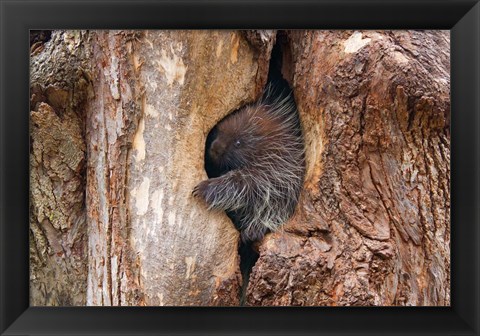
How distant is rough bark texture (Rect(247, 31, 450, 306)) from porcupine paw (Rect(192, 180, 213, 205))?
21 centimetres

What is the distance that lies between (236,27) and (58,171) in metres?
0.63

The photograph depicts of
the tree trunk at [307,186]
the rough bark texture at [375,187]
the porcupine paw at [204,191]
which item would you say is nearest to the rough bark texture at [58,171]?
the tree trunk at [307,186]

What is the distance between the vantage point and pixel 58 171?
3.87 ft

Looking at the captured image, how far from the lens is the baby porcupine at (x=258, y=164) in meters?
1.23

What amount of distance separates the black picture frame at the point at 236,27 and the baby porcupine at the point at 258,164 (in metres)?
0.29

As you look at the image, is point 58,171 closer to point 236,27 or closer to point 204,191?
point 204,191

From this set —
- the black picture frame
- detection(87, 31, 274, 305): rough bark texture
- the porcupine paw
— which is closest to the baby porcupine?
the porcupine paw

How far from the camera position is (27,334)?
3.28 feet

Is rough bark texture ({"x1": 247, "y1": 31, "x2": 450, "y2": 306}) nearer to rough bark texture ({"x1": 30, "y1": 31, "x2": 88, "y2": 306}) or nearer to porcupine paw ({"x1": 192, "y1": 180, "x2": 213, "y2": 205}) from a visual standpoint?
porcupine paw ({"x1": 192, "y1": 180, "x2": 213, "y2": 205})

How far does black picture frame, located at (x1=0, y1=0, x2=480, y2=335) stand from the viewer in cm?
99

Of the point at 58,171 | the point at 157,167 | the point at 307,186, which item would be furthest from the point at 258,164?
the point at 58,171

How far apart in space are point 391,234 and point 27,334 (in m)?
0.92

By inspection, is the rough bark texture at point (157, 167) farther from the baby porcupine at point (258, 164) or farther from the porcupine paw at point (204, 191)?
the baby porcupine at point (258, 164)
